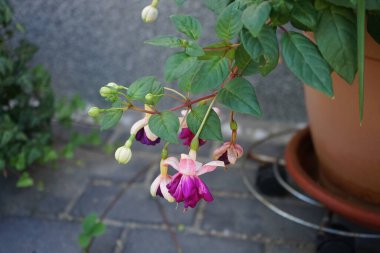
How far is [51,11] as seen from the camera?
5.80 feet

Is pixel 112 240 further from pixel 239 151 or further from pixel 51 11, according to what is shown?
pixel 51 11

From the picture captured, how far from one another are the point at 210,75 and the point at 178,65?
0.05 m

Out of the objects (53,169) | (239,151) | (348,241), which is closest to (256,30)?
(239,151)

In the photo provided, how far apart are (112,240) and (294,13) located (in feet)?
2.77

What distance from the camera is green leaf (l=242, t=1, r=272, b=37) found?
0.68 meters

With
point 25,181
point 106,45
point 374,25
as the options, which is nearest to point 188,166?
point 374,25

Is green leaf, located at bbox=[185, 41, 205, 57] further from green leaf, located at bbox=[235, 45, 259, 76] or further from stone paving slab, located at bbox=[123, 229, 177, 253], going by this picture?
stone paving slab, located at bbox=[123, 229, 177, 253]

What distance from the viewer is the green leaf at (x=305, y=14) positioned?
0.77m

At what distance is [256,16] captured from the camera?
2.28ft

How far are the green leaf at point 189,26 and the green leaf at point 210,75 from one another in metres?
0.05

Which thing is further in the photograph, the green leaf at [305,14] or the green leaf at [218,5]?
the green leaf at [218,5]

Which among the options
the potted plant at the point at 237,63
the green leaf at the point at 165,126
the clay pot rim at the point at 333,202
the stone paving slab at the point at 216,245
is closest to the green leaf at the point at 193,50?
the potted plant at the point at 237,63

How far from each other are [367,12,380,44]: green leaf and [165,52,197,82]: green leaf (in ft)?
1.07

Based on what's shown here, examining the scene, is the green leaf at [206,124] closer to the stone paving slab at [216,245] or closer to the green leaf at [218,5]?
the green leaf at [218,5]
